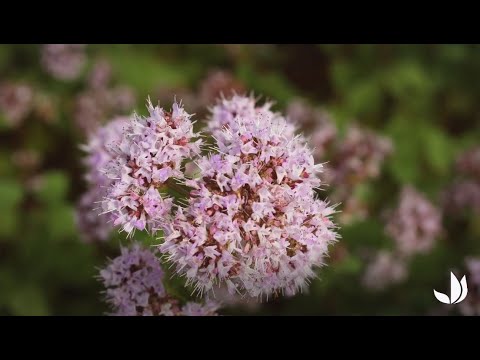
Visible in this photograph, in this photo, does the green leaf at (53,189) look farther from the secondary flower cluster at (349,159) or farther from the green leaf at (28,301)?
the secondary flower cluster at (349,159)

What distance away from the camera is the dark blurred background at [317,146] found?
436cm

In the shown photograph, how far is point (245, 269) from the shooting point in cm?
226

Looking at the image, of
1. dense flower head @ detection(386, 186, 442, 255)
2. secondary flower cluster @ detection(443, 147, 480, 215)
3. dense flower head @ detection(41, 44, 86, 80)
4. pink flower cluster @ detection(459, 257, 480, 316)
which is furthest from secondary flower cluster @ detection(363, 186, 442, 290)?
dense flower head @ detection(41, 44, 86, 80)

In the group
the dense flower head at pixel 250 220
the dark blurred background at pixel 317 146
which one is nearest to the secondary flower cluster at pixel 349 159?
the dark blurred background at pixel 317 146

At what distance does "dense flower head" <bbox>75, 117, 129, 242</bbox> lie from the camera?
3182 millimetres

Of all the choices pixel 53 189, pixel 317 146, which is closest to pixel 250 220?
pixel 317 146

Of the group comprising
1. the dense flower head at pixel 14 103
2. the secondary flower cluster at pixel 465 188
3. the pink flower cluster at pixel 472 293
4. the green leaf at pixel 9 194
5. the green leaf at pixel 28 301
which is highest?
the dense flower head at pixel 14 103

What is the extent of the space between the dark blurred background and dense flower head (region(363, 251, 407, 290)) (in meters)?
0.01

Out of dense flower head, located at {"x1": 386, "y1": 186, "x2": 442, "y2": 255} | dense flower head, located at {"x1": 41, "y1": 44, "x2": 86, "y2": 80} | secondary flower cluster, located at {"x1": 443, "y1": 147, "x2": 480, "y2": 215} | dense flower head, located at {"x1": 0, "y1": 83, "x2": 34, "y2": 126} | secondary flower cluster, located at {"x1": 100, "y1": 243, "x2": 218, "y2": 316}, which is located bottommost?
secondary flower cluster, located at {"x1": 100, "y1": 243, "x2": 218, "y2": 316}

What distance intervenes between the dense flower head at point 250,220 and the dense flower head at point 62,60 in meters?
3.60

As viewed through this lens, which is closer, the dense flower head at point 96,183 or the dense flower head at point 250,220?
the dense flower head at point 250,220

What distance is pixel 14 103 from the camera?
5.18 meters

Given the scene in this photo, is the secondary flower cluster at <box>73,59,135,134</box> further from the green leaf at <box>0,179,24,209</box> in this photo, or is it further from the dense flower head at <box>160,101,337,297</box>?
the dense flower head at <box>160,101,337,297</box>
